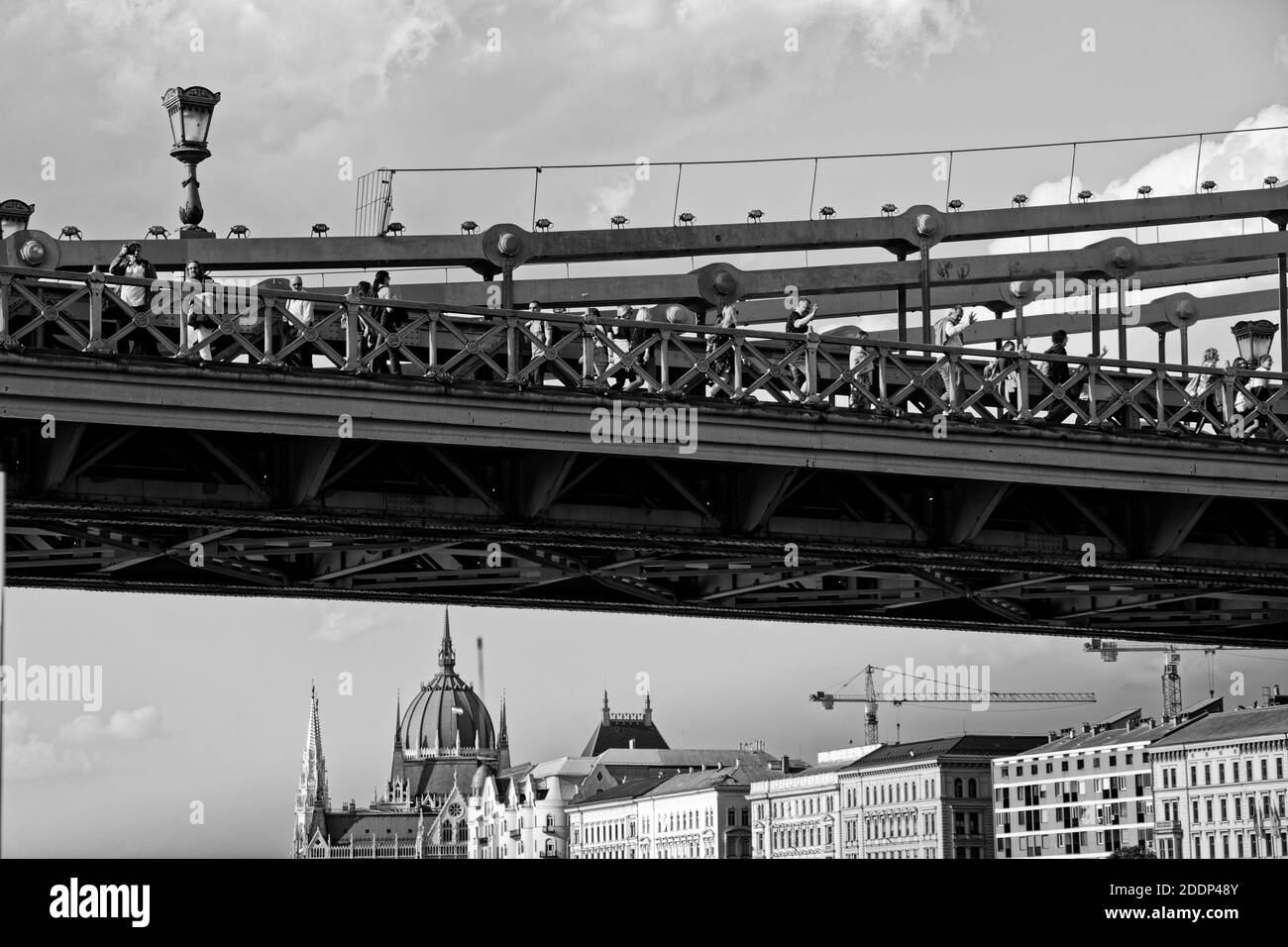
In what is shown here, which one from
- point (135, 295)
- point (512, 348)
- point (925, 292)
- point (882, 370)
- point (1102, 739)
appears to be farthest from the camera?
point (1102, 739)

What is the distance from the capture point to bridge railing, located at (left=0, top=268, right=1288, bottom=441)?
2633 cm

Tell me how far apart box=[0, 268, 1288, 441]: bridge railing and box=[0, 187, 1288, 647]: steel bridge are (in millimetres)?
56

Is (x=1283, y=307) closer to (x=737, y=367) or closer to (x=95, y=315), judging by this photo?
(x=737, y=367)

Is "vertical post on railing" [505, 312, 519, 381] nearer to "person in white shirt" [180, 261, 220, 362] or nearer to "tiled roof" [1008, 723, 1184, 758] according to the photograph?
"person in white shirt" [180, 261, 220, 362]

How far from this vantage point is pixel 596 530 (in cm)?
3016

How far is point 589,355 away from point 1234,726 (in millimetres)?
134108

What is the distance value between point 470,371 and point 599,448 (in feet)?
6.40

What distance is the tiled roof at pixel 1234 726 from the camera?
149500 millimetres

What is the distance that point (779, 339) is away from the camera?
2942 cm

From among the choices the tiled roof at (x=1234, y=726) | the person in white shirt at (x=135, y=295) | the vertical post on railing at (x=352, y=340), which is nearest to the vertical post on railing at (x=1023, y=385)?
the vertical post on railing at (x=352, y=340)

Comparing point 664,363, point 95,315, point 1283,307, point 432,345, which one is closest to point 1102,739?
point 1283,307

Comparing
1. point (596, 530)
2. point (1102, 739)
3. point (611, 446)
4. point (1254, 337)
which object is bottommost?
point (596, 530)
